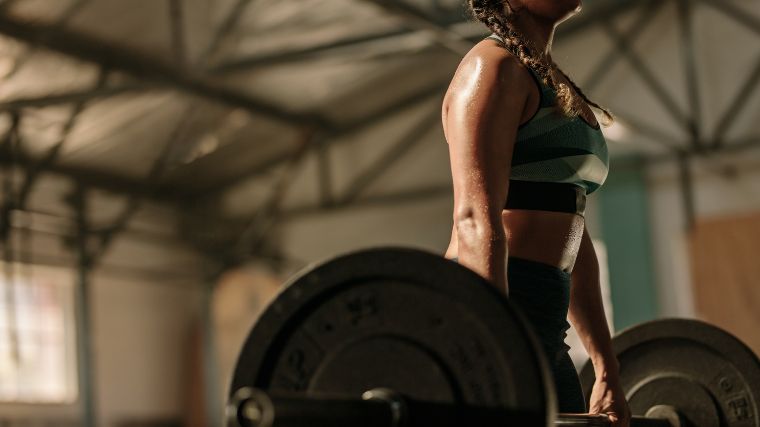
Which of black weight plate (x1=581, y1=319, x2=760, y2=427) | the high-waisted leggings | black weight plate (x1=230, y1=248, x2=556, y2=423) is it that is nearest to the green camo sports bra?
the high-waisted leggings

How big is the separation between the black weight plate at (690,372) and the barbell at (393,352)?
0.93 meters

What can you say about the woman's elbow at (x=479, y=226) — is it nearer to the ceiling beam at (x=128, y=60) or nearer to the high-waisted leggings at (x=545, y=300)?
the high-waisted leggings at (x=545, y=300)

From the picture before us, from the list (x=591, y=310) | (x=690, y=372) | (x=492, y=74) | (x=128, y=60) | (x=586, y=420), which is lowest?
(x=586, y=420)

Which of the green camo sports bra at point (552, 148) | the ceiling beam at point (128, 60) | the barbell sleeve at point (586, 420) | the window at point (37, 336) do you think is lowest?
the barbell sleeve at point (586, 420)

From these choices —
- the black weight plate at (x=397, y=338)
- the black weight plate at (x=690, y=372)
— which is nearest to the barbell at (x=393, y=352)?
the black weight plate at (x=397, y=338)

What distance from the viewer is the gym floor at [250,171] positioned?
25.6 ft

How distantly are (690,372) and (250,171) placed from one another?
917 centimetres

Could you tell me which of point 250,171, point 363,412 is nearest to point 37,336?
point 250,171

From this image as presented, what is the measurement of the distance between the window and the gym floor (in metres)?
0.02

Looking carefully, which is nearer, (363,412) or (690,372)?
(363,412)

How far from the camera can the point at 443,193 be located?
34.2 ft

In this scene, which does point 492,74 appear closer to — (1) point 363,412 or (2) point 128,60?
(1) point 363,412

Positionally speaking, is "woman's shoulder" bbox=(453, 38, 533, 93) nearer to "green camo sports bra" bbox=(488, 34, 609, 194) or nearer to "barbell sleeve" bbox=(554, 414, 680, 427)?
"green camo sports bra" bbox=(488, 34, 609, 194)

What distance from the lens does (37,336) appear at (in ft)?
31.5
